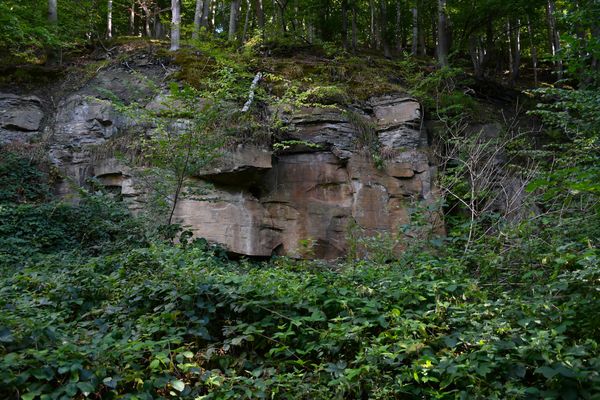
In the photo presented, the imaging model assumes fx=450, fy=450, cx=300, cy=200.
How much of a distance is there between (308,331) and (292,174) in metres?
6.97

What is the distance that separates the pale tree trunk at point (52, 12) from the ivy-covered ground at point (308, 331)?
10.5 meters

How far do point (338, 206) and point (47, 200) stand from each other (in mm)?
6662

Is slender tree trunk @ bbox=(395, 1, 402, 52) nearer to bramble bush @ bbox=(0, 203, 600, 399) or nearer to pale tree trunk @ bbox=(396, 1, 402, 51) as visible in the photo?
pale tree trunk @ bbox=(396, 1, 402, 51)

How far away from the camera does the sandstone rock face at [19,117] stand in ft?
37.6

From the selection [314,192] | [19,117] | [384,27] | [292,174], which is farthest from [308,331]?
[384,27]

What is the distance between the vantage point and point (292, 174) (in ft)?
35.4

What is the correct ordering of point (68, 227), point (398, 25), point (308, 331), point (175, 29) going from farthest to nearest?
1. point (398, 25)
2. point (175, 29)
3. point (68, 227)
4. point (308, 331)

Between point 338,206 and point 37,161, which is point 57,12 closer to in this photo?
point 37,161

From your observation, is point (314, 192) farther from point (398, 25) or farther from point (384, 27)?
point (398, 25)

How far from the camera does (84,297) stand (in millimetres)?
4809

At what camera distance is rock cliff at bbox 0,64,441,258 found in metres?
10.1

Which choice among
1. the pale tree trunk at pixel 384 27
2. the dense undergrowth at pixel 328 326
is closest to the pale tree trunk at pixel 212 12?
the pale tree trunk at pixel 384 27

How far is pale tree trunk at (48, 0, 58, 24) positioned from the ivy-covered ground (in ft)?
34.5

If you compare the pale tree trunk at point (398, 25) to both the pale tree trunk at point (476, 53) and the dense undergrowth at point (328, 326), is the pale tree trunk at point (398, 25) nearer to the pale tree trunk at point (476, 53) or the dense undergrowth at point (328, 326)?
the pale tree trunk at point (476, 53)
